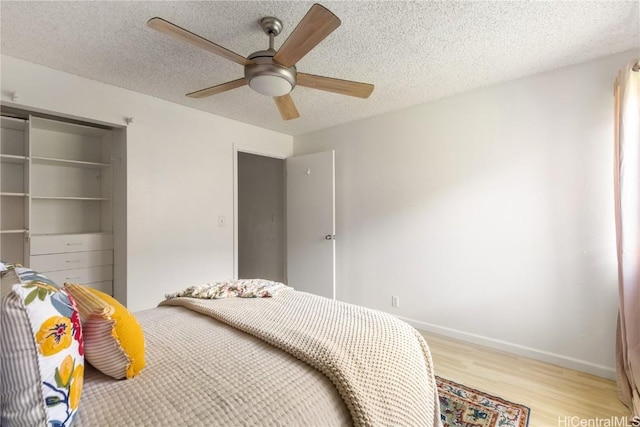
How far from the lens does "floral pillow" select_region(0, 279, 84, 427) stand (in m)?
0.66

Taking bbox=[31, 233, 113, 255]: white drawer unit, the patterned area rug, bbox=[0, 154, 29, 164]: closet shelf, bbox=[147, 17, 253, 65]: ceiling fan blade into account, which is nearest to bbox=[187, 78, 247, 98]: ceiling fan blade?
bbox=[147, 17, 253, 65]: ceiling fan blade

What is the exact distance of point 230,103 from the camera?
2918 mm

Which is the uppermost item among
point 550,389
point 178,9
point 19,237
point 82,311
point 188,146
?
point 178,9

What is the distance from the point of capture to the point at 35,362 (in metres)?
0.68

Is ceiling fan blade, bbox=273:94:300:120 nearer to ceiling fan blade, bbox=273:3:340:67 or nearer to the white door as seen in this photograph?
ceiling fan blade, bbox=273:3:340:67

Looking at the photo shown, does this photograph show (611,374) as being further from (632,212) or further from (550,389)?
(632,212)

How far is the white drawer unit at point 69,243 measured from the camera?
2373 mm

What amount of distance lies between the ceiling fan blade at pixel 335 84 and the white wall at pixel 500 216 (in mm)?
1370

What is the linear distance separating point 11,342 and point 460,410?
206cm

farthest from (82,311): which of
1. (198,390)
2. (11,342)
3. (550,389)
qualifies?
(550,389)

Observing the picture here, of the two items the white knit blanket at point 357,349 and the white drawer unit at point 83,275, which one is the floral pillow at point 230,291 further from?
the white drawer unit at point 83,275

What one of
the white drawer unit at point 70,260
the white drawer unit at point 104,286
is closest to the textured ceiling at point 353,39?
the white drawer unit at point 70,260

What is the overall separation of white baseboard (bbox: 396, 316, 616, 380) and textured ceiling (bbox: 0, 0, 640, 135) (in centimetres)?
221

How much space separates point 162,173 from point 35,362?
2426mm
